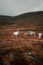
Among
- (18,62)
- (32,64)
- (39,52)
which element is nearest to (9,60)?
(18,62)

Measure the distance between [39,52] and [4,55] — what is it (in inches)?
366

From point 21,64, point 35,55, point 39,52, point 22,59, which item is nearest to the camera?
point 21,64

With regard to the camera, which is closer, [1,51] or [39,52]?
[1,51]

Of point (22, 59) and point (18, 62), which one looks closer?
point (18, 62)

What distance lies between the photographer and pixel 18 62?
111 ft

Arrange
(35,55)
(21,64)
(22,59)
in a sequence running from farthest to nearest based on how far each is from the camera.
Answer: (35,55), (22,59), (21,64)

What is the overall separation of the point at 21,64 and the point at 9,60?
8.60 ft

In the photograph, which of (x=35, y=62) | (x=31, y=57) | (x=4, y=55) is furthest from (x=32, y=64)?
(x=4, y=55)

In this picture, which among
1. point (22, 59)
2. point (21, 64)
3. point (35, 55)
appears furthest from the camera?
point (35, 55)

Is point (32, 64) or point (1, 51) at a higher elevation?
point (1, 51)

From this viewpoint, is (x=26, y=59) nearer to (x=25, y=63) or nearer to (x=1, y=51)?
(x=25, y=63)

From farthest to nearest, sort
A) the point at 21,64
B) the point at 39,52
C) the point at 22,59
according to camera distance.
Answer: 1. the point at 39,52
2. the point at 22,59
3. the point at 21,64

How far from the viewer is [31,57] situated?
37781 mm

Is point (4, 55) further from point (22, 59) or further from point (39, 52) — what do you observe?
point (39, 52)
